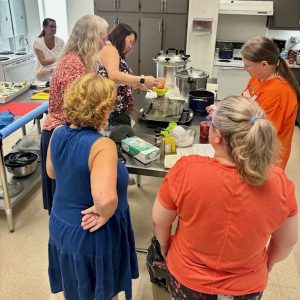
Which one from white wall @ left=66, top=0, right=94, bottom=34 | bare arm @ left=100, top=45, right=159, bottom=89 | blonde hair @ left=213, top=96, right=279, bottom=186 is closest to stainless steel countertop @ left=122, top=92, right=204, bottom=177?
bare arm @ left=100, top=45, right=159, bottom=89

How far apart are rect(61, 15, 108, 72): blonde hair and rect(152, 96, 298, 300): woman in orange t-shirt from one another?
1.10 meters

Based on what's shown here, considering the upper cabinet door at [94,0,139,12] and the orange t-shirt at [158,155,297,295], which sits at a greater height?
the upper cabinet door at [94,0,139,12]

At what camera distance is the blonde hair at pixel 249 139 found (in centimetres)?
87

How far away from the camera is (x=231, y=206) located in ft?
2.99

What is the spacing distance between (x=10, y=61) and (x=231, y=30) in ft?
11.3

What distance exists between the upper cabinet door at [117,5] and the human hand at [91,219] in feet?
14.3

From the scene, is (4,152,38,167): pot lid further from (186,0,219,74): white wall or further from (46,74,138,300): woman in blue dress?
(186,0,219,74): white wall

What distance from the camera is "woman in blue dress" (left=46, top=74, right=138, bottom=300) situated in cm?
114

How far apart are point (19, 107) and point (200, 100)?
4.64 ft

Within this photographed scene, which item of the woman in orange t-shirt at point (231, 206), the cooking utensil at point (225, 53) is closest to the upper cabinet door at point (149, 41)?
the cooking utensil at point (225, 53)

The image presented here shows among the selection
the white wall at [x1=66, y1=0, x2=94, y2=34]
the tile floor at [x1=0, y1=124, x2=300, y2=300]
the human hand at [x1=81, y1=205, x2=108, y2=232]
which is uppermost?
the white wall at [x1=66, y1=0, x2=94, y2=34]

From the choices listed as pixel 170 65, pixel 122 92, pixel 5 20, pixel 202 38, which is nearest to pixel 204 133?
pixel 122 92

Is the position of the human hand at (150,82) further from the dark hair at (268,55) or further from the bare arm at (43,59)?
the bare arm at (43,59)

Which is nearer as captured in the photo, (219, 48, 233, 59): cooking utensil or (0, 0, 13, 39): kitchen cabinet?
(219, 48, 233, 59): cooking utensil
